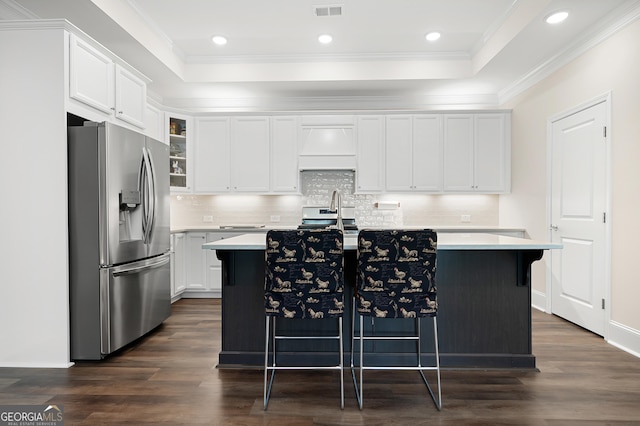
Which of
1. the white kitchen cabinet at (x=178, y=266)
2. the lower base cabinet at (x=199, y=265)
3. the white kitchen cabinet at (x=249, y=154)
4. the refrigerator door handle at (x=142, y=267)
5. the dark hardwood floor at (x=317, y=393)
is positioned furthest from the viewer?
the white kitchen cabinet at (x=249, y=154)

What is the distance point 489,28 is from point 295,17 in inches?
83.3

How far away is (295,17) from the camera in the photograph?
12.6 ft

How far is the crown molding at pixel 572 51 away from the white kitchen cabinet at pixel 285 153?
9.79ft

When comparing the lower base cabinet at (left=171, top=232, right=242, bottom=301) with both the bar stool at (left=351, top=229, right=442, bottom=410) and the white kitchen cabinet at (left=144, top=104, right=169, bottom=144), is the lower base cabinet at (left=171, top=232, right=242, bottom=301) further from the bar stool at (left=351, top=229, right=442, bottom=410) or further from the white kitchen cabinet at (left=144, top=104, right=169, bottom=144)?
the bar stool at (left=351, top=229, right=442, bottom=410)

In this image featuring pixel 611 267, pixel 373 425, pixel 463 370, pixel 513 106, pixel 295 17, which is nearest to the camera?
pixel 373 425

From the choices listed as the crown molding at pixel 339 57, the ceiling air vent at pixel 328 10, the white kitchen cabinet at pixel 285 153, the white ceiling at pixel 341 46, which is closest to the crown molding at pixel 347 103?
the white ceiling at pixel 341 46

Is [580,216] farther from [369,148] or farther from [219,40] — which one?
[219,40]

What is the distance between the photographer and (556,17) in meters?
3.22

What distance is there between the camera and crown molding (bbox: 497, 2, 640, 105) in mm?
3063

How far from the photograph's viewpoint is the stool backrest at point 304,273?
214 cm

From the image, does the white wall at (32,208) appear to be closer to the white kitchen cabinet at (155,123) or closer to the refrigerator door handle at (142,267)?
the refrigerator door handle at (142,267)

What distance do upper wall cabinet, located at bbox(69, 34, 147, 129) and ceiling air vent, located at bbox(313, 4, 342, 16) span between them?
187 centimetres

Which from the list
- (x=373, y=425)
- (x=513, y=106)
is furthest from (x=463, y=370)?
(x=513, y=106)

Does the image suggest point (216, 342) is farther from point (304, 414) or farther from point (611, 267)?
point (611, 267)
